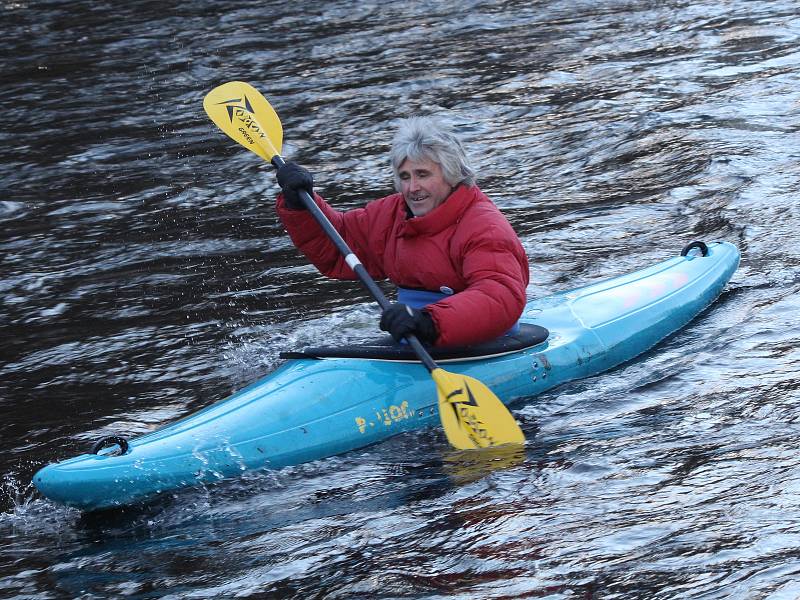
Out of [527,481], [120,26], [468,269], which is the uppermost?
[120,26]

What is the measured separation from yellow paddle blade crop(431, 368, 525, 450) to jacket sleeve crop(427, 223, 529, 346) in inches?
7.5

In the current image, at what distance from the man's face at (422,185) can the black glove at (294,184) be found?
0.53 meters

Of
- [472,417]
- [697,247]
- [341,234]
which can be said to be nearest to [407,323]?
[472,417]

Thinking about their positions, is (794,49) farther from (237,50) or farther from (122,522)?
(122,522)

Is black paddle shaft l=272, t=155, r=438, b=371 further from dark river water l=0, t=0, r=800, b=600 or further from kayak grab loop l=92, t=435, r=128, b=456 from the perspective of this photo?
kayak grab loop l=92, t=435, r=128, b=456

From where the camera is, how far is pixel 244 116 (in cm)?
A: 628

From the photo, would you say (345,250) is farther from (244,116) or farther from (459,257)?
(244,116)

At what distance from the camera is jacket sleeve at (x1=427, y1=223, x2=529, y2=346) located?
4820 mm

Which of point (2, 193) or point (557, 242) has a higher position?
point (2, 193)

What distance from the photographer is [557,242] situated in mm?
7422

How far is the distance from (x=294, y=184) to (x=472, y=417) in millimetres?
1353

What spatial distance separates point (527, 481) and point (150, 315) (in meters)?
2.94

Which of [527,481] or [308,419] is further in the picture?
[308,419]

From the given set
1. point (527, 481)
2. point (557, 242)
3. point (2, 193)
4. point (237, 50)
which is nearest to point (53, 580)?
point (527, 481)
